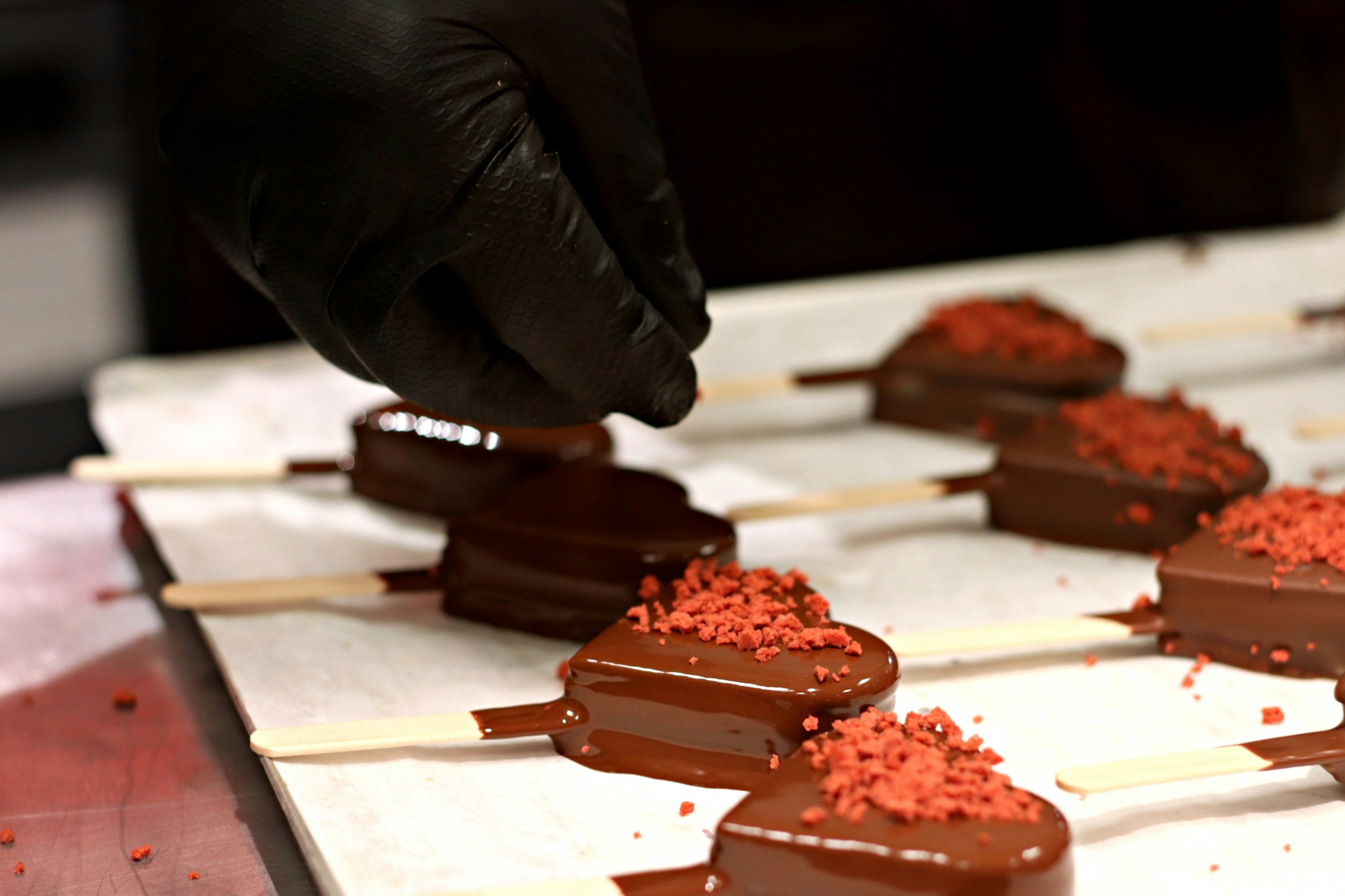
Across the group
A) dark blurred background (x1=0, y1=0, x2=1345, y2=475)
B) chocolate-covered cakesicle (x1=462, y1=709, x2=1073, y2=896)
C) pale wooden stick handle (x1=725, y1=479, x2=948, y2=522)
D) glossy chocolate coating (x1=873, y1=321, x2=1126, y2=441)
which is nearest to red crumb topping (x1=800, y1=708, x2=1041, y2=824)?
chocolate-covered cakesicle (x1=462, y1=709, x2=1073, y2=896)

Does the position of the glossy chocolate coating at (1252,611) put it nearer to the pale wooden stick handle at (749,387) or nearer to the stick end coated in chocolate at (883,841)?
the stick end coated in chocolate at (883,841)

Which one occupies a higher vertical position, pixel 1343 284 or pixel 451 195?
pixel 451 195

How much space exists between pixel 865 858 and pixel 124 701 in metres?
0.66

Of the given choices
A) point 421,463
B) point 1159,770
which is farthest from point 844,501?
point 1159,770

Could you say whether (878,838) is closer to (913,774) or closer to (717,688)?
(913,774)

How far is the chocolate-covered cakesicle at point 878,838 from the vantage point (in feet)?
2.69

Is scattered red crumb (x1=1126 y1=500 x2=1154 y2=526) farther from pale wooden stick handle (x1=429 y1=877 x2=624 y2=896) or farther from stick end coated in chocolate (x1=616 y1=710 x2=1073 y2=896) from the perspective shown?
pale wooden stick handle (x1=429 y1=877 x2=624 y2=896)

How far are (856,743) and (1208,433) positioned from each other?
0.73 metres

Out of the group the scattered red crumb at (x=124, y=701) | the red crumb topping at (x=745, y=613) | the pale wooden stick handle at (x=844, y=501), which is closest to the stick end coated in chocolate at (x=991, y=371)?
the pale wooden stick handle at (x=844, y=501)

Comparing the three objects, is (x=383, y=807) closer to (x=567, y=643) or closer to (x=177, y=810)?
(x=177, y=810)

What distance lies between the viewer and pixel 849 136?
93.5 inches

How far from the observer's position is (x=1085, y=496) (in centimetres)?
142

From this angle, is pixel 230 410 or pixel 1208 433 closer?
pixel 1208 433

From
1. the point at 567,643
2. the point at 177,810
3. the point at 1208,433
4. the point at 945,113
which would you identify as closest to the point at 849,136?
the point at 945,113
